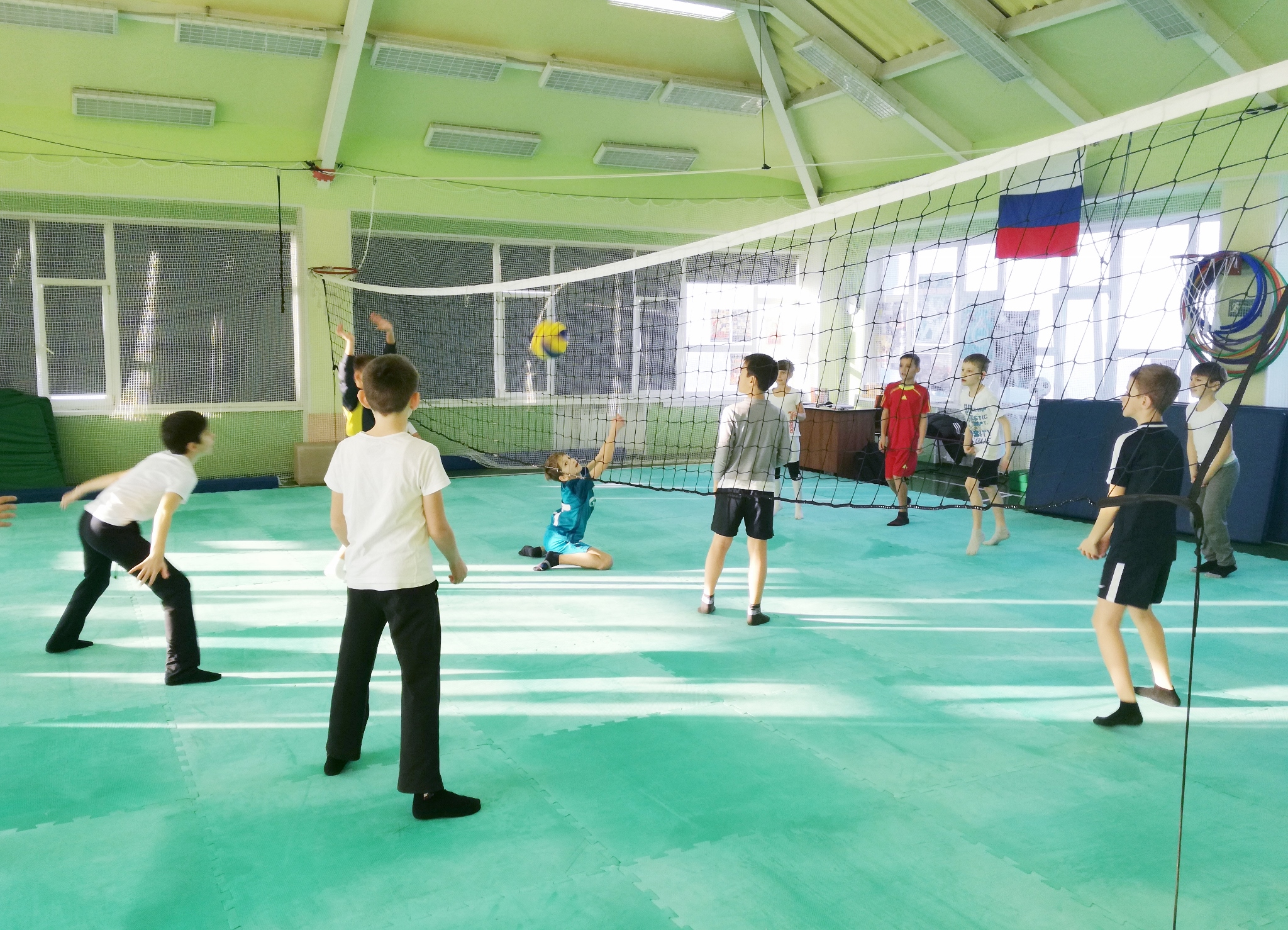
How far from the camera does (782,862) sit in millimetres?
2652

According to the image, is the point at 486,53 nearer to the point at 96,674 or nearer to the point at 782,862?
the point at 96,674

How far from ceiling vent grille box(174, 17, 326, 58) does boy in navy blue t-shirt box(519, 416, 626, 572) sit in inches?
205

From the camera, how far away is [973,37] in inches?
335

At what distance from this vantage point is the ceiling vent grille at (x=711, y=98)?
34.2 ft

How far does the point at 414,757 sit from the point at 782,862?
1.12m

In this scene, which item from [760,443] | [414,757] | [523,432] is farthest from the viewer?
[523,432]

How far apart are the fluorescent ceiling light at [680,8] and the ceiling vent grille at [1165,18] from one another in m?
3.58

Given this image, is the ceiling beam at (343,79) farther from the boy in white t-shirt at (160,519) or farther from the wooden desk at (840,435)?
the wooden desk at (840,435)

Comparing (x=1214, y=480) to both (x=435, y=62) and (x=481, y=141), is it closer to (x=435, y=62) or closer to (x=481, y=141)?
(x=435, y=62)

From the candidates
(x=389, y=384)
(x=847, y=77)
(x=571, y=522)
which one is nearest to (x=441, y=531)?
(x=389, y=384)

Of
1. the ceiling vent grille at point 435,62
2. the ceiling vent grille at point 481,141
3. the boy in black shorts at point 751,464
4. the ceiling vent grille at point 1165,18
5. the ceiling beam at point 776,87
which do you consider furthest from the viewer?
the ceiling vent grille at point 481,141

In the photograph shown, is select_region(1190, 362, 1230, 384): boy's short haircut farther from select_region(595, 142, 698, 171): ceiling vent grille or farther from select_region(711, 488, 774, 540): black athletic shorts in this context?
select_region(595, 142, 698, 171): ceiling vent grille

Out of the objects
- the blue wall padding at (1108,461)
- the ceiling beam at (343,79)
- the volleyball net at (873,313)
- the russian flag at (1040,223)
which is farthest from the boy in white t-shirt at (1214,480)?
the ceiling beam at (343,79)

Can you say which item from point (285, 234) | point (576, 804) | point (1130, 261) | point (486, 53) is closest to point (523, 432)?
point (285, 234)
